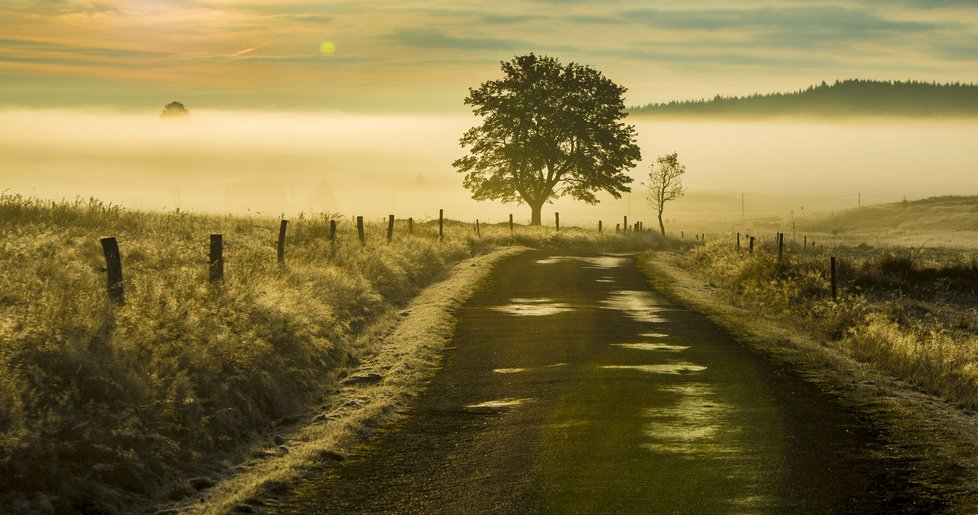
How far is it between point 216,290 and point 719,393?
8.20 metres

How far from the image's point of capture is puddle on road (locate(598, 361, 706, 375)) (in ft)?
45.5

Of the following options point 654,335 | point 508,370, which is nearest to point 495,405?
point 508,370

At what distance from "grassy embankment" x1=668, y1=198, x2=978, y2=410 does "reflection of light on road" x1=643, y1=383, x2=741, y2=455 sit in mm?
3310

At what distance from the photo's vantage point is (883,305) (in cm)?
2528

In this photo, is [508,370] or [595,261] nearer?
[508,370]

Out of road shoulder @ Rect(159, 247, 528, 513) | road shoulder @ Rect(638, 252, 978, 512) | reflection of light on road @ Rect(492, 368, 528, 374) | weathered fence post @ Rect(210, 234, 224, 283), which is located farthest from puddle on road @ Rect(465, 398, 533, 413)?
weathered fence post @ Rect(210, 234, 224, 283)

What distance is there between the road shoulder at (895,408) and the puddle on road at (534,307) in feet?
11.5

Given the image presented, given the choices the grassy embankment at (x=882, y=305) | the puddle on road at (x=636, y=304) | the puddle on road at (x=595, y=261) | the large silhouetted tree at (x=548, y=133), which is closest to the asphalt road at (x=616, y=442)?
the grassy embankment at (x=882, y=305)

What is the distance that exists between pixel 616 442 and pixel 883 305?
18145 mm

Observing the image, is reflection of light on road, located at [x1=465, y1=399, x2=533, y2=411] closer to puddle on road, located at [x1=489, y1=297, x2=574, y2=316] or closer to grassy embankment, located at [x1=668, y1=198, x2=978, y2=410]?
grassy embankment, located at [x1=668, y1=198, x2=978, y2=410]

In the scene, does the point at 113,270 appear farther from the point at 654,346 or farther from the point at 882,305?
the point at 882,305

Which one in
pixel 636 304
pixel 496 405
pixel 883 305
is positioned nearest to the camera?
pixel 496 405

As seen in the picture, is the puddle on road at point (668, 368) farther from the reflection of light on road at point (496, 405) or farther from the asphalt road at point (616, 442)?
the reflection of light on road at point (496, 405)

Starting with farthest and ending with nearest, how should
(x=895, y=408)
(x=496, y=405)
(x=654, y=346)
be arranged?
(x=654, y=346)
(x=496, y=405)
(x=895, y=408)
